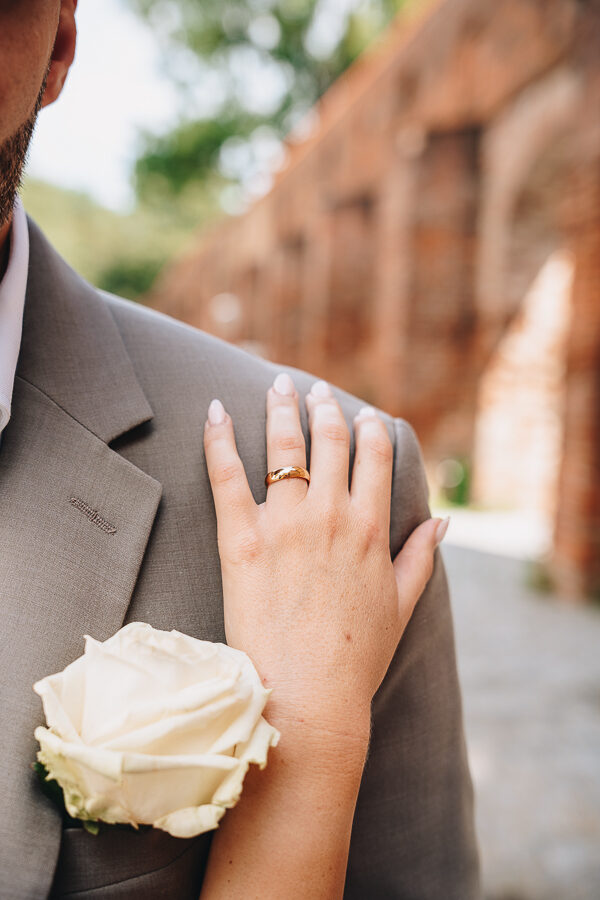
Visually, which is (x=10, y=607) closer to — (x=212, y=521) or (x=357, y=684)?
(x=212, y=521)

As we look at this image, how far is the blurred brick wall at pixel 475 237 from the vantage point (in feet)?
20.3

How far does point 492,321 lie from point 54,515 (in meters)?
9.32

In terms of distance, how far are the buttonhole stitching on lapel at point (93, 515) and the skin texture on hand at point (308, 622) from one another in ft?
0.48

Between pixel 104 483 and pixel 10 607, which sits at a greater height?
pixel 104 483

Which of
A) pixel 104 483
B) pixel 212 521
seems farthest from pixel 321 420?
pixel 104 483

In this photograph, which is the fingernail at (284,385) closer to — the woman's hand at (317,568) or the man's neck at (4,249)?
the woman's hand at (317,568)

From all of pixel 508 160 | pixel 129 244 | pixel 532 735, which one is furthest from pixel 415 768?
pixel 129 244

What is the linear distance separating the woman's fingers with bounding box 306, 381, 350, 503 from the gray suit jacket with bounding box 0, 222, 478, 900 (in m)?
0.09

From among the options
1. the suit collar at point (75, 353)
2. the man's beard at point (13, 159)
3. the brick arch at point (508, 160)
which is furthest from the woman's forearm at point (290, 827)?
the brick arch at point (508, 160)

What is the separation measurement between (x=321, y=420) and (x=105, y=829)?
630 millimetres

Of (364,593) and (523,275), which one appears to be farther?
(523,275)

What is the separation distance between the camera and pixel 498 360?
9789 millimetres

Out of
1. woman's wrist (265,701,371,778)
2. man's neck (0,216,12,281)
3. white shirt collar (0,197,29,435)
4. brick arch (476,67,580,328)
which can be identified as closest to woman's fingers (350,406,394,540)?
woman's wrist (265,701,371,778)

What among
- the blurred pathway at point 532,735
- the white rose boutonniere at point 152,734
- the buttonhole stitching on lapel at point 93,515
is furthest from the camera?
the blurred pathway at point 532,735
